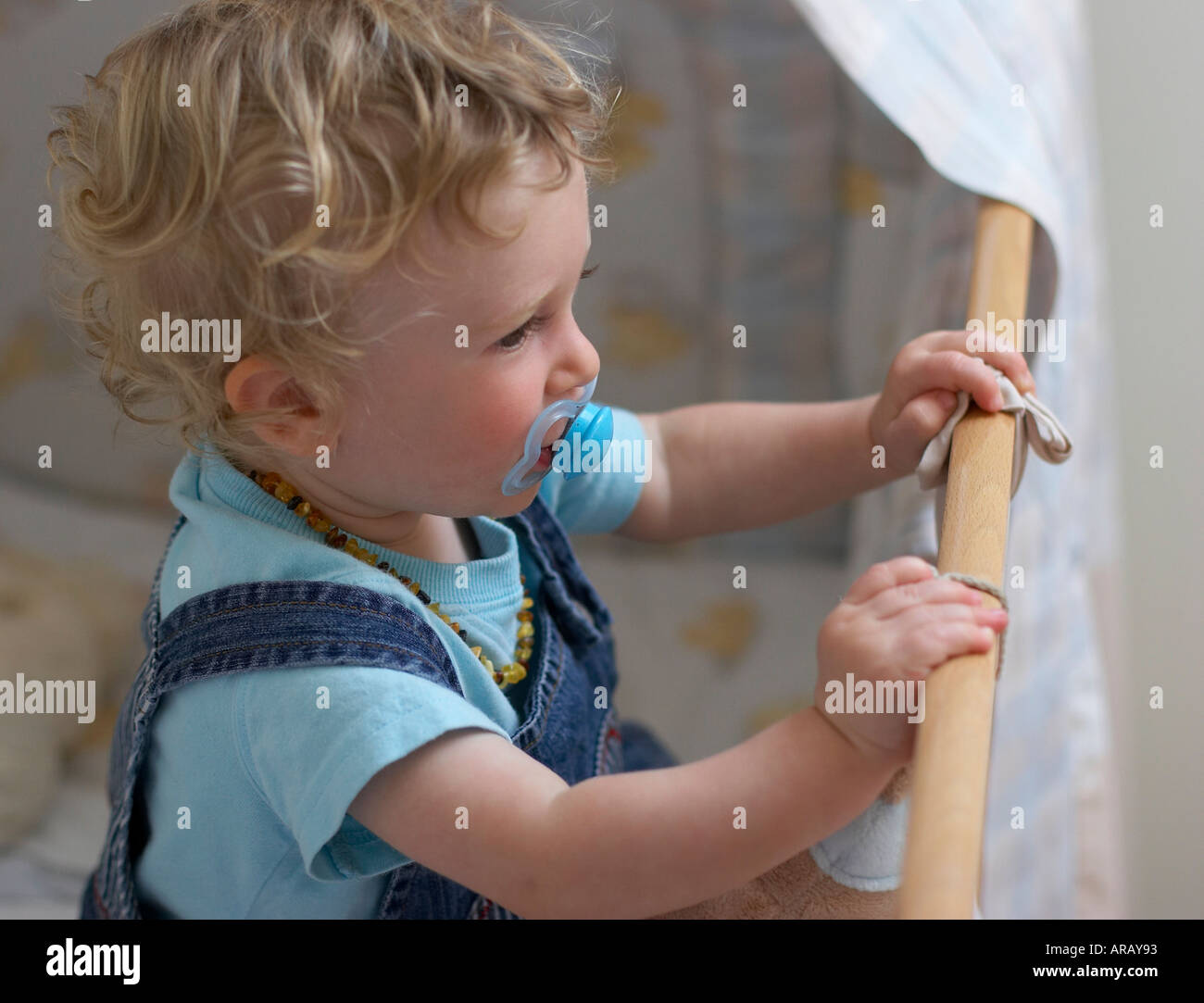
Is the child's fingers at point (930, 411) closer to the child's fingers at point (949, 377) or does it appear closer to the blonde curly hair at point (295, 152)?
the child's fingers at point (949, 377)

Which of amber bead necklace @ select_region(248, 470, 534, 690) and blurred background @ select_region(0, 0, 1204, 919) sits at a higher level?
blurred background @ select_region(0, 0, 1204, 919)

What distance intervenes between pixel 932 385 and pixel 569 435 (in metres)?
0.23

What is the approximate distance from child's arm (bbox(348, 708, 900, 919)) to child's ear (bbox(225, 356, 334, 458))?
0.19m

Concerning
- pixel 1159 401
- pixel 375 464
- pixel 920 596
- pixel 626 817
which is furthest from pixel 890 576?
pixel 1159 401

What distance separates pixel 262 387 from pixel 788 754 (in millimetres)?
341

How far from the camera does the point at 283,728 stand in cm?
66

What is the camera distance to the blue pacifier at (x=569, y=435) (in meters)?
0.69

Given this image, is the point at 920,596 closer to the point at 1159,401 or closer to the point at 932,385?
the point at 932,385

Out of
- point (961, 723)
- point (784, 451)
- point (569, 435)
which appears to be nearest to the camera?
point (961, 723)

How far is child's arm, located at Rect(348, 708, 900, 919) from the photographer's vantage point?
0.59m

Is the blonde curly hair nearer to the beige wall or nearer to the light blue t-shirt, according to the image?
the light blue t-shirt

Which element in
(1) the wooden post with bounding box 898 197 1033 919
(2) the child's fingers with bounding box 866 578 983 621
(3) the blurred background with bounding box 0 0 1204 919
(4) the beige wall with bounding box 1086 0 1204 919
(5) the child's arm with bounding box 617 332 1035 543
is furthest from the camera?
(4) the beige wall with bounding box 1086 0 1204 919

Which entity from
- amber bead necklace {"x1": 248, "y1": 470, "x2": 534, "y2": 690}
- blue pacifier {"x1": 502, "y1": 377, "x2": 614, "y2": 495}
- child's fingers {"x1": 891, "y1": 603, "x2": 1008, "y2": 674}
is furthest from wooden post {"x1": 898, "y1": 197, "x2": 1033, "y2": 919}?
amber bead necklace {"x1": 248, "y1": 470, "x2": 534, "y2": 690}
